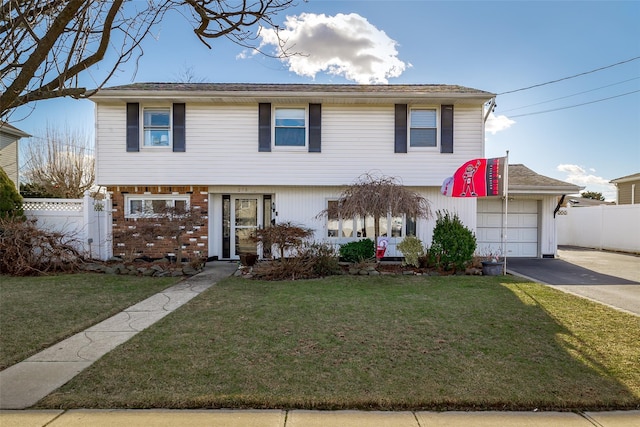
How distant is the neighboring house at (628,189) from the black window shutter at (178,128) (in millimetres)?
25156

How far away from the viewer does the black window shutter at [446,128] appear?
1102cm

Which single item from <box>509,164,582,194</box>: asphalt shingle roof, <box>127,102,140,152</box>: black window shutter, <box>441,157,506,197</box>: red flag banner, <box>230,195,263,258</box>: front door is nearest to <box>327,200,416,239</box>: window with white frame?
<box>441,157,506,197</box>: red flag banner

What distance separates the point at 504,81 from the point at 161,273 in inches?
609

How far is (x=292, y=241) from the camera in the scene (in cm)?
935

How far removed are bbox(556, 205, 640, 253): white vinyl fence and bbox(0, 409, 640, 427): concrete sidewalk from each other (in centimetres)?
1625

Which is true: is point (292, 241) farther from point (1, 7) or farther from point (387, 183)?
point (1, 7)

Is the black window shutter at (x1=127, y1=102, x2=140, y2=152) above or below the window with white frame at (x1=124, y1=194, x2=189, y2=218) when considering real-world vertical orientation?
above

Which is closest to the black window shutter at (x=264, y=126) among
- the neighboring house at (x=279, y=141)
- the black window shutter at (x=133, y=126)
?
the neighboring house at (x=279, y=141)

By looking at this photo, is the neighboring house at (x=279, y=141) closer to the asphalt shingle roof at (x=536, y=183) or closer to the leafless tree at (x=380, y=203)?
the leafless tree at (x=380, y=203)

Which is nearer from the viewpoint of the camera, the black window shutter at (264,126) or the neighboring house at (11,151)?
the black window shutter at (264,126)

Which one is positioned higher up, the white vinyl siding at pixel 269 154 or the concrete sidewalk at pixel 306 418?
the white vinyl siding at pixel 269 154

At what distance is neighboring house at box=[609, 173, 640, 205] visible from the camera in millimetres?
20828

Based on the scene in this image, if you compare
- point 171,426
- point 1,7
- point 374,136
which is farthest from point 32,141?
point 171,426

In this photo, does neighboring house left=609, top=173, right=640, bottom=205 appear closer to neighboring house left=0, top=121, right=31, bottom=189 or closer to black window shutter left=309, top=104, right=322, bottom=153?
black window shutter left=309, top=104, right=322, bottom=153
